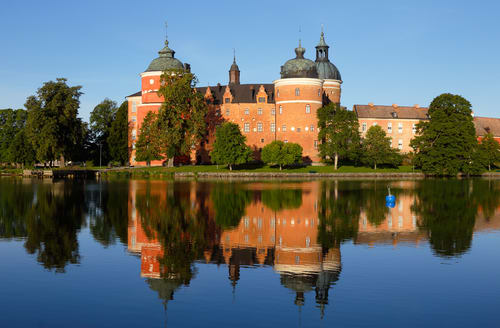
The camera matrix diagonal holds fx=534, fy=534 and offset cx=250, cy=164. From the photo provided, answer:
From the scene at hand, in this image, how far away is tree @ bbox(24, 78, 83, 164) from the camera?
79562mm

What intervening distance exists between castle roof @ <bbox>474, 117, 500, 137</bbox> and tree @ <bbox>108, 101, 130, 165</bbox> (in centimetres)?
6867

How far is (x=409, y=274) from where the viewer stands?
1578 cm

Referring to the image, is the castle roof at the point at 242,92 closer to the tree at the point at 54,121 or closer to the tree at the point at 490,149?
the tree at the point at 54,121

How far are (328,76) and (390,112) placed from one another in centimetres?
1706

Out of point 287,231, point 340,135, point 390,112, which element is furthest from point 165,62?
point 287,231

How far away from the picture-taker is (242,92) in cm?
9906

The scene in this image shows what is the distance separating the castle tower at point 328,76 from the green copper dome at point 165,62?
83.9 feet

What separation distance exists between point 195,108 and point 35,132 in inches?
965

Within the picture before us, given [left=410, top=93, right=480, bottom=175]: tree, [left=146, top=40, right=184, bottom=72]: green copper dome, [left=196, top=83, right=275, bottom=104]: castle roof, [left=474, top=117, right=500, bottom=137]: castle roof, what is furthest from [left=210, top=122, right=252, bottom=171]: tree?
[left=474, top=117, right=500, bottom=137]: castle roof

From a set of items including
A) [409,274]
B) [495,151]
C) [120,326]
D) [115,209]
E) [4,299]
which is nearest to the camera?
[120,326]

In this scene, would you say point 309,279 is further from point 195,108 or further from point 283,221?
point 195,108

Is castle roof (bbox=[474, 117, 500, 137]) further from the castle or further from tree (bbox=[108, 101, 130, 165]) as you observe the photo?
tree (bbox=[108, 101, 130, 165])

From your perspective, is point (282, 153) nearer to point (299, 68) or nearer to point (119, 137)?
point (299, 68)

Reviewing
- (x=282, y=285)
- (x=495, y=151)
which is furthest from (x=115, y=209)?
(x=495, y=151)
